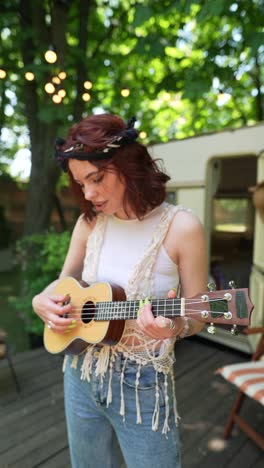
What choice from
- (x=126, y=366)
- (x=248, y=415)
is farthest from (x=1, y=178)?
(x=126, y=366)

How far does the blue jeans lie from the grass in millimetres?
3466

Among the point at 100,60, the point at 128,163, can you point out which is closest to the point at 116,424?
the point at 128,163

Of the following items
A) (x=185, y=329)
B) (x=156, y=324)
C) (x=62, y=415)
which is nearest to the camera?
(x=156, y=324)

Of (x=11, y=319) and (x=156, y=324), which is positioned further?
(x=11, y=319)

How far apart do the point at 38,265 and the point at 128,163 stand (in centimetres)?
326

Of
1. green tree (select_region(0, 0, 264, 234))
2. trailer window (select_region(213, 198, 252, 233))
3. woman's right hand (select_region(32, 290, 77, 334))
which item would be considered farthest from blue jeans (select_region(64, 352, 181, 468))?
trailer window (select_region(213, 198, 252, 233))

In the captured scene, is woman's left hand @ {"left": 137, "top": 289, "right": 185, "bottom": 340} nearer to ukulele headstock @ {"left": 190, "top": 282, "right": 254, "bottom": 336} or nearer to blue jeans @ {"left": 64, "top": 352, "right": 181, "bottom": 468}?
ukulele headstock @ {"left": 190, "top": 282, "right": 254, "bottom": 336}

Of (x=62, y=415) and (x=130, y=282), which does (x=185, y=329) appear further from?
(x=62, y=415)

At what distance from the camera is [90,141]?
117cm

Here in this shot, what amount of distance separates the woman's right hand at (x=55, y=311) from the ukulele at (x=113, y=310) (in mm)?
38

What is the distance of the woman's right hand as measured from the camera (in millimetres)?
1357

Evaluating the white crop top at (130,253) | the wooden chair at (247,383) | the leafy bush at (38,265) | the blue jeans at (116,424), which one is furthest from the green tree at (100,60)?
the blue jeans at (116,424)

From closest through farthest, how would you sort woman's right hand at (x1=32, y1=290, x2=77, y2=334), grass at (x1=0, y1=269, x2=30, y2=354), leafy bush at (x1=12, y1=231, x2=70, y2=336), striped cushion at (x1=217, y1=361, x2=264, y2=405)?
woman's right hand at (x1=32, y1=290, x2=77, y2=334) < striped cushion at (x1=217, y1=361, x2=264, y2=405) < leafy bush at (x1=12, y1=231, x2=70, y2=336) < grass at (x1=0, y1=269, x2=30, y2=354)

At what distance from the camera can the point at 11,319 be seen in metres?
6.41
